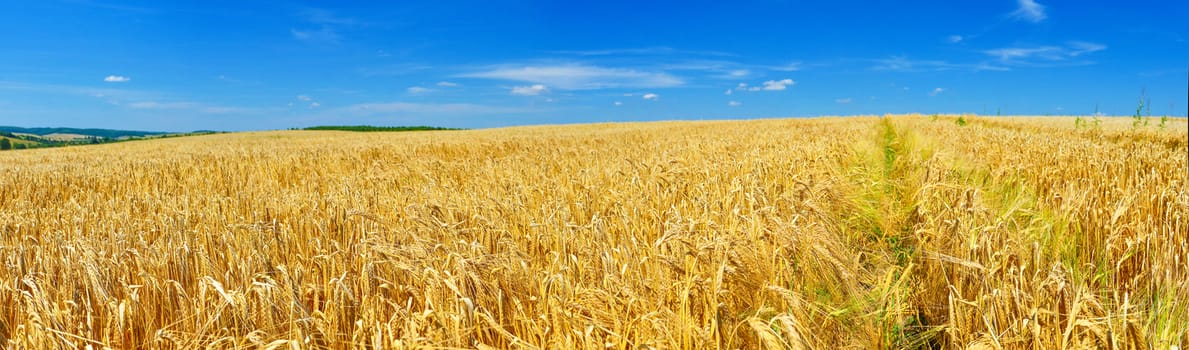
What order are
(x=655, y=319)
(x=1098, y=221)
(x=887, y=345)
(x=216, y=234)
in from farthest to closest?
1. (x=216, y=234)
2. (x=1098, y=221)
3. (x=887, y=345)
4. (x=655, y=319)

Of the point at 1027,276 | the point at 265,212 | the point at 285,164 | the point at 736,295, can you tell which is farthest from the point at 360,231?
the point at 285,164

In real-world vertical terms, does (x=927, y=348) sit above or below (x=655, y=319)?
below

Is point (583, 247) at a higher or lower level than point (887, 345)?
higher

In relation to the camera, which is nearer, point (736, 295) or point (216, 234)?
point (736, 295)

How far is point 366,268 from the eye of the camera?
2.33 m

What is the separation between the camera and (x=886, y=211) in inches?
195

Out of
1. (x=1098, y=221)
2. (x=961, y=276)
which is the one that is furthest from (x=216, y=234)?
(x=1098, y=221)

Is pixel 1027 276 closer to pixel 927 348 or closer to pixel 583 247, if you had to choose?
pixel 927 348

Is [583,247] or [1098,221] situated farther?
[1098,221]

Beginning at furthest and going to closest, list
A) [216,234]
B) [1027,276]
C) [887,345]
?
[216,234]
[1027,276]
[887,345]

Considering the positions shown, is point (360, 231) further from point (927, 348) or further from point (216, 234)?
point (927, 348)

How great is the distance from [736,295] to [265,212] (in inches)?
158

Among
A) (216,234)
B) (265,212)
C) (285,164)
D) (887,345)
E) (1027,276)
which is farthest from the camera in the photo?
(285,164)

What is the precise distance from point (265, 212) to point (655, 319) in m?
4.14
